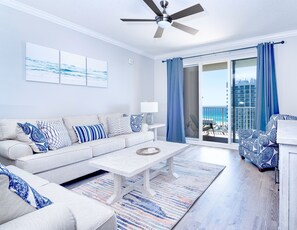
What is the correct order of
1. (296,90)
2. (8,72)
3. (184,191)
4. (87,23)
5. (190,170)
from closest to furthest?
(184,191)
(8,72)
(190,170)
(87,23)
(296,90)

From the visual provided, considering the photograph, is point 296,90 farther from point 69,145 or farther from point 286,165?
point 69,145

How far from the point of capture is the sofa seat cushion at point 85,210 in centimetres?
94

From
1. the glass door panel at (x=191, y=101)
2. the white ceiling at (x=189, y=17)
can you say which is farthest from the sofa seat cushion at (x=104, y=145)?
the glass door panel at (x=191, y=101)

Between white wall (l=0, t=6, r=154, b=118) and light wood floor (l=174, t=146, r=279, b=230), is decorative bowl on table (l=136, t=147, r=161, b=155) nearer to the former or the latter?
light wood floor (l=174, t=146, r=279, b=230)

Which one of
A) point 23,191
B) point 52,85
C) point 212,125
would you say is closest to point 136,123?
point 52,85

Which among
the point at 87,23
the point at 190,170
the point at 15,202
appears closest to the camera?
the point at 15,202

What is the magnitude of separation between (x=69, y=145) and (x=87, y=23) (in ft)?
6.95

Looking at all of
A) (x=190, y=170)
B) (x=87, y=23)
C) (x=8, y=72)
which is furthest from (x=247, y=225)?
(x=87, y=23)

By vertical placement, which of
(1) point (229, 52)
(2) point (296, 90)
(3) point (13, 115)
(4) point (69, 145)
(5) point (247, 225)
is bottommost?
(5) point (247, 225)

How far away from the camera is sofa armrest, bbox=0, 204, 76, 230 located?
682 millimetres

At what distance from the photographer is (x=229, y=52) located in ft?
14.1

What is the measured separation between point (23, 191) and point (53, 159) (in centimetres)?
151

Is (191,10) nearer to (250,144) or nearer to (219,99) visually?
(250,144)

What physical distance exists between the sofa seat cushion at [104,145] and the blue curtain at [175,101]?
2.08 meters
